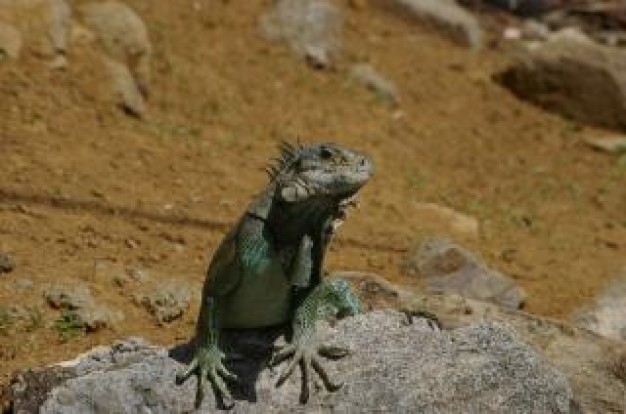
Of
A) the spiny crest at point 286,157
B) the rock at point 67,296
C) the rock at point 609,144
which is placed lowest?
the rock at point 609,144

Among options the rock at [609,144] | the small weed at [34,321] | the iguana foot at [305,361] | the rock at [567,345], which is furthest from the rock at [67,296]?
the rock at [609,144]

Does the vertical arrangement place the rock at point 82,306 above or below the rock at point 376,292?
below

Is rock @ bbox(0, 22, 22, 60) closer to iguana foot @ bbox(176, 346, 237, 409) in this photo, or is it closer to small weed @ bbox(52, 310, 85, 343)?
small weed @ bbox(52, 310, 85, 343)

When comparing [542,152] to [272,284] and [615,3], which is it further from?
[272,284]

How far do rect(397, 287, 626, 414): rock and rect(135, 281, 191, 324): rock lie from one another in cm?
128

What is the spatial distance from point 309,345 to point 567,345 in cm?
166

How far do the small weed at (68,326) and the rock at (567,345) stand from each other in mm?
1647

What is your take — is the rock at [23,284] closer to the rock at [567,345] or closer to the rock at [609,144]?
the rock at [567,345]

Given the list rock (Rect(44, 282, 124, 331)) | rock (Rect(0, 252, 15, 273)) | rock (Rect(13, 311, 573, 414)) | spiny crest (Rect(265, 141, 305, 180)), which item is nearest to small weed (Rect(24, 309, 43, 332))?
rock (Rect(44, 282, 124, 331))

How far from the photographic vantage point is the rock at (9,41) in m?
8.79

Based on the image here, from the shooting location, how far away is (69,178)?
7875mm

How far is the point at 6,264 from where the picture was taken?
256 inches

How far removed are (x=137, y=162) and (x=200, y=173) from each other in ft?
1.60

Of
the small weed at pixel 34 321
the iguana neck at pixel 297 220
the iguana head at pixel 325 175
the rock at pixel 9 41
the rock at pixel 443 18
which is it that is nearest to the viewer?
the iguana head at pixel 325 175
